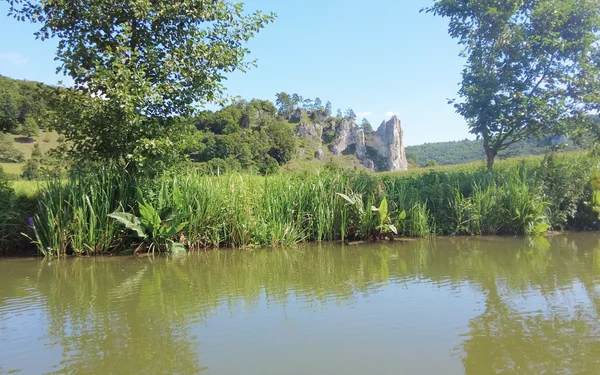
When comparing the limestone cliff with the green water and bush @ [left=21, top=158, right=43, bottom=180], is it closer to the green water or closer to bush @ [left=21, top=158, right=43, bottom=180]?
bush @ [left=21, top=158, right=43, bottom=180]

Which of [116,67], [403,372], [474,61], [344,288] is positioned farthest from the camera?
[474,61]

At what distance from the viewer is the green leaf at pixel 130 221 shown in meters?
7.76

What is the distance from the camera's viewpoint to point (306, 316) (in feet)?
13.7

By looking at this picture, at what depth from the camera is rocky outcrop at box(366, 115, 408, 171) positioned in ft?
466

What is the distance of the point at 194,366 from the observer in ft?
10.1

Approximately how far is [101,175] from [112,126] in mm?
1093

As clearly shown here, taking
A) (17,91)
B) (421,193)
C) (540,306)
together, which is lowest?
(540,306)

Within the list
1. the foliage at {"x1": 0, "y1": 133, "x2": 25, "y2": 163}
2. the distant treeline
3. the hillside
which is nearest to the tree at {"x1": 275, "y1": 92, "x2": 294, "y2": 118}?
the hillside

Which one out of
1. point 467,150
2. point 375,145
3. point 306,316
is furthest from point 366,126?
point 306,316

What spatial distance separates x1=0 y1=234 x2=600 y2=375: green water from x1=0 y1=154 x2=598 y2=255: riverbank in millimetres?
973

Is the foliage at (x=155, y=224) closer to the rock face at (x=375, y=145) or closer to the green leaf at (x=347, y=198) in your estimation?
the green leaf at (x=347, y=198)

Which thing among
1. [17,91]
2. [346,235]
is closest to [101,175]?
[346,235]

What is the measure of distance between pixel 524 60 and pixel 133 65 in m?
9.56

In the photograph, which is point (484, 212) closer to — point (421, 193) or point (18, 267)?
point (421, 193)
